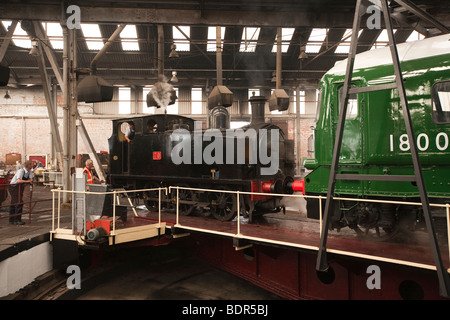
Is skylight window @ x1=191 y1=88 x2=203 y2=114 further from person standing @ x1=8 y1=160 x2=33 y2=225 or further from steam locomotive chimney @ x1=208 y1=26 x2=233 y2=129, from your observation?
person standing @ x1=8 y1=160 x2=33 y2=225

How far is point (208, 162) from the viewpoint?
838cm

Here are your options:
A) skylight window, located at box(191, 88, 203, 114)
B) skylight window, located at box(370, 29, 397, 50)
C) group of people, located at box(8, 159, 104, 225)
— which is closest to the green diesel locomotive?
group of people, located at box(8, 159, 104, 225)

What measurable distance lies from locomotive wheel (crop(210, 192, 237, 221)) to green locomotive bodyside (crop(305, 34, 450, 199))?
6.91 ft

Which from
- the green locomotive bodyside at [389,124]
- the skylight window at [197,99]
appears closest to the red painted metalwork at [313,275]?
the green locomotive bodyside at [389,124]

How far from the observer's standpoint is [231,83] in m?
23.8

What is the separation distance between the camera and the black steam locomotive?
308 inches

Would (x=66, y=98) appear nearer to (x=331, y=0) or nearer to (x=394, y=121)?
(x=331, y=0)

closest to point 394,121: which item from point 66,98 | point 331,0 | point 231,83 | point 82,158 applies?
point 331,0

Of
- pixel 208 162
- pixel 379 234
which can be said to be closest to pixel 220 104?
→ pixel 208 162

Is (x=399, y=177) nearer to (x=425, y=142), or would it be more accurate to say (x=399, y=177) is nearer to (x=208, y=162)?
(x=425, y=142)

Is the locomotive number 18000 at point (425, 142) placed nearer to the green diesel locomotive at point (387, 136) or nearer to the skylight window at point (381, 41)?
the green diesel locomotive at point (387, 136)
